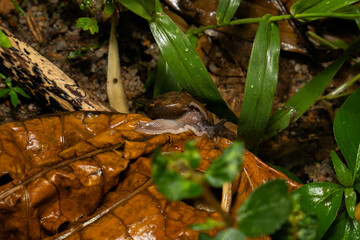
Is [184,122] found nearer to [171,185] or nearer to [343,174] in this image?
[343,174]

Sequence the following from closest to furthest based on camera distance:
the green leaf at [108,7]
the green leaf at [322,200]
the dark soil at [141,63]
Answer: the green leaf at [322,200]
the green leaf at [108,7]
the dark soil at [141,63]

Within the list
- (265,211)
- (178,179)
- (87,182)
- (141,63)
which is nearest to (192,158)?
(178,179)

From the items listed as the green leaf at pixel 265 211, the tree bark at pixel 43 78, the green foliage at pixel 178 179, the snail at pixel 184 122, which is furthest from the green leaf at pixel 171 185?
the tree bark at pixel 43 78

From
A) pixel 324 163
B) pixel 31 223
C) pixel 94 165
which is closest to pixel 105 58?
pixel 94 165

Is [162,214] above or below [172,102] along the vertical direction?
below

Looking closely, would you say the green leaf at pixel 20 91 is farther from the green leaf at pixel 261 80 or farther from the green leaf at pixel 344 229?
the green leaf at pixel 344 229

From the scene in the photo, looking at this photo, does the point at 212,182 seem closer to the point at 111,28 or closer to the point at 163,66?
the point at 163,66
